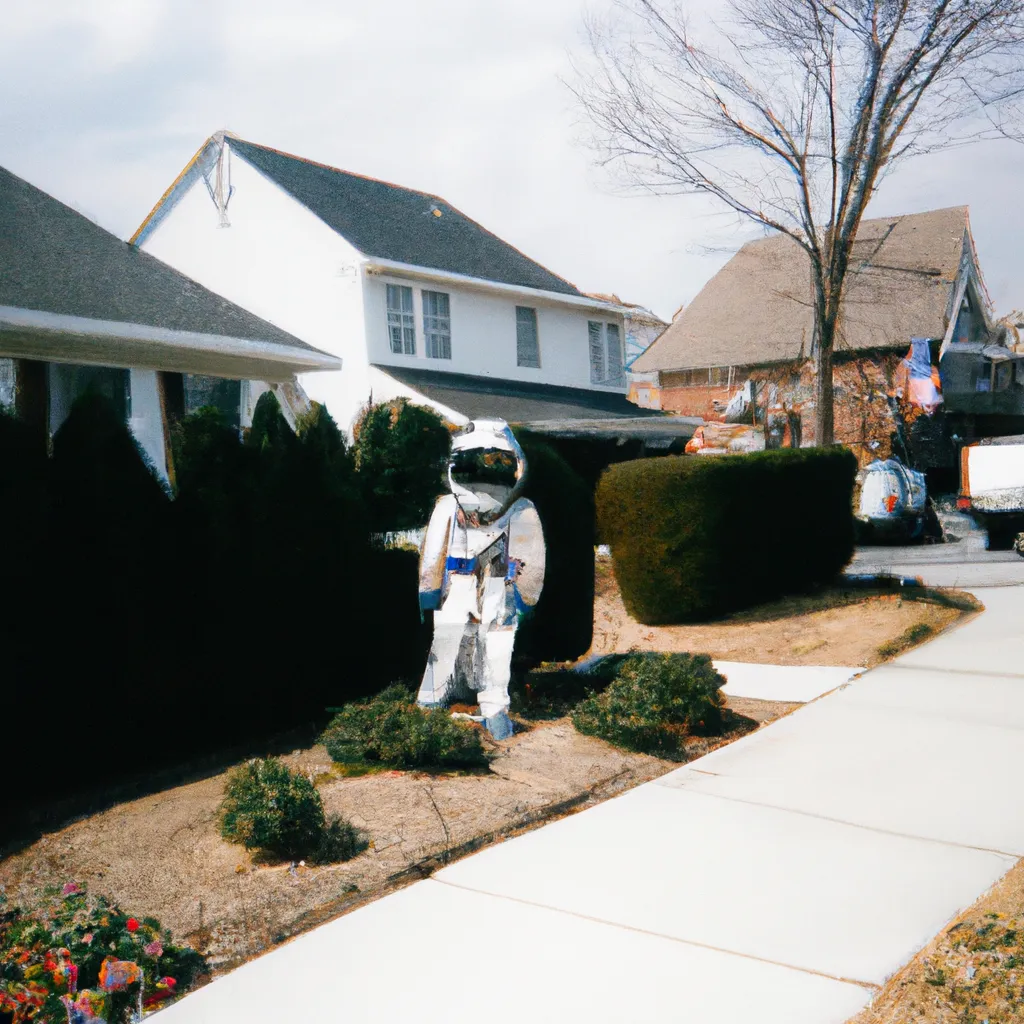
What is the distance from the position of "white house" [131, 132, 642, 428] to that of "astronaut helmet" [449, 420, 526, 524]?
458 inches

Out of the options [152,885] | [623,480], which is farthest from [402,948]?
[623,480]

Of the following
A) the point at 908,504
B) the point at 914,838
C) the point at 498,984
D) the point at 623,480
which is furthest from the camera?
the point at 908,504

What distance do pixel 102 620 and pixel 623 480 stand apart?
6.58 m

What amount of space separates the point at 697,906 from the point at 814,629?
6.45 m

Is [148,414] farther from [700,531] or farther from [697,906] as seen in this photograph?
[697,906]

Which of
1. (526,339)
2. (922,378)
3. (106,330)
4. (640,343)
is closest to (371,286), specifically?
(526,339)

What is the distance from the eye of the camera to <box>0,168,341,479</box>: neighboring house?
1015 centimetres

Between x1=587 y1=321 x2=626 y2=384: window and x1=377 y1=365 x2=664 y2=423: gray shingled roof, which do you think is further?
x1=587 y1=321 x2=626 y2=384: window

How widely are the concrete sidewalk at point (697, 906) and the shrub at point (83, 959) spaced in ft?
0.49

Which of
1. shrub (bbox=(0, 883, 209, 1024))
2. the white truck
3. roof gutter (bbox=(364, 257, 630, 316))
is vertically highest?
roof gutter (bbox=(364, 257, 630, 316))

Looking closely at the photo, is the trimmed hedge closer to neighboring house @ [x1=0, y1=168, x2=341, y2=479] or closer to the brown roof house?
neighboring house @ [x1=0, y1=168, x2=341, y2=479]

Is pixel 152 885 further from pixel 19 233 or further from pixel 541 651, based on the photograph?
pixel 19 233

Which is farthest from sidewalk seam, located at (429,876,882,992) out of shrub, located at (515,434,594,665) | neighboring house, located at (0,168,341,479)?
neighboring house, located at (0,168,341,479)

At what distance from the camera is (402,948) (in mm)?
3648
